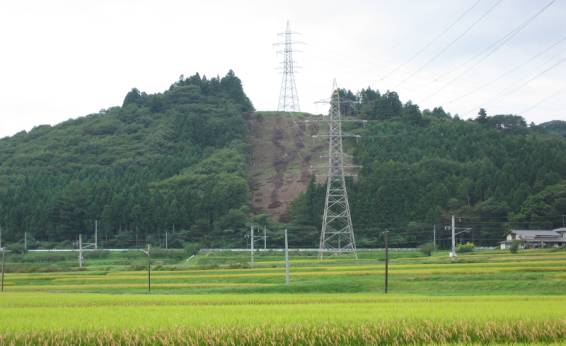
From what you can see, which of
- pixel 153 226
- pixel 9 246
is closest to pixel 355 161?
pixel 153 226

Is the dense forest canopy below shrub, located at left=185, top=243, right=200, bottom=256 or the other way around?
the other way around

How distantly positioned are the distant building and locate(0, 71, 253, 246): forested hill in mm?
39180

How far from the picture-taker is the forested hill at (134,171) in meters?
117

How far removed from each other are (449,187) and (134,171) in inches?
2482

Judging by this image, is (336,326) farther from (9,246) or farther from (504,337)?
(9,246)

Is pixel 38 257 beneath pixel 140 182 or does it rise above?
beneath

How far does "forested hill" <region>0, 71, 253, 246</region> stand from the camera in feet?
384

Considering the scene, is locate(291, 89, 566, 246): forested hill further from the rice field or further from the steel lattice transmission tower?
the rice field

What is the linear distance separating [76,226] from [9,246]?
1520 cm

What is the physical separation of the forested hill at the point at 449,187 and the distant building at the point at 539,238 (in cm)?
615

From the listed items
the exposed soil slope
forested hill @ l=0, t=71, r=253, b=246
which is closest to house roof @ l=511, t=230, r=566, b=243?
the exposed soil slope

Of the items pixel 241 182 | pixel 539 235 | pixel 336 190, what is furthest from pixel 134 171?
pixel 539 235

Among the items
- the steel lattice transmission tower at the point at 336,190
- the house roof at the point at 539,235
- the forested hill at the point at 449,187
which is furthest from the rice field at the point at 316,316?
the house roof at the point at 539,235

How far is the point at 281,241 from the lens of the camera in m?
110
